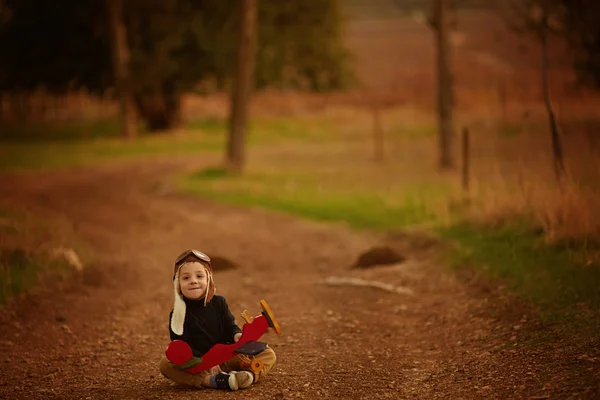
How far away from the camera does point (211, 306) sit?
5996 millimetres

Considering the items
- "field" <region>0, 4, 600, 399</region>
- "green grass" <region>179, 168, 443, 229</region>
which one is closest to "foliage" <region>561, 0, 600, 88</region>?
"field" <region>0, 4, 600, 399</region>

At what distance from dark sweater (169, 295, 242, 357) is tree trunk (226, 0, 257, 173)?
15.4 m

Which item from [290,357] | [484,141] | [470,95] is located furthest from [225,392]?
[470,95]

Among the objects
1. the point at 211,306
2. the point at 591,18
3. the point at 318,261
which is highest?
the point at 591,18

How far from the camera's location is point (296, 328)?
310 inches

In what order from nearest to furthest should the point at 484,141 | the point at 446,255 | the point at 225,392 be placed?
the point at 225,392, the point at 446,255, the point at 484,141

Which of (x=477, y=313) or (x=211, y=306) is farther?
(x=477, y=313)

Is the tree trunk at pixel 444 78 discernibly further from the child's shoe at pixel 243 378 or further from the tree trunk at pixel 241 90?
the child's shoe at pixel 243 378

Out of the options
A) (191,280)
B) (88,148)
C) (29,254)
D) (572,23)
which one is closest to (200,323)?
(191,280)

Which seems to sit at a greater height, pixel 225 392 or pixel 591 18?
pixel 591 18

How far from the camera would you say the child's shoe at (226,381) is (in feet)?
19.2

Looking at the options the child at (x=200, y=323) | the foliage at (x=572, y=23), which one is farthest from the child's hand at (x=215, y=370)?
the foliage at (x=572, y=23)

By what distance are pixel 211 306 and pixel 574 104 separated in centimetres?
2437

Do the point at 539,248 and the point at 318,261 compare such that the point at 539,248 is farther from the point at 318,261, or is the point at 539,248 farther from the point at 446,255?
the point at 318,261
